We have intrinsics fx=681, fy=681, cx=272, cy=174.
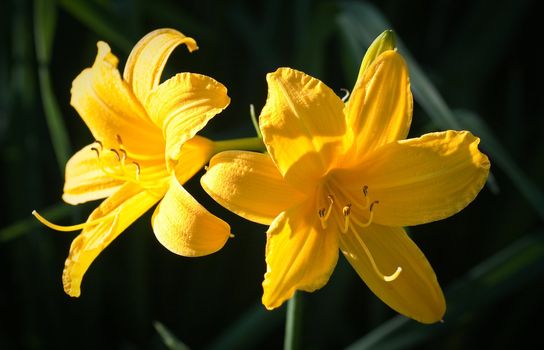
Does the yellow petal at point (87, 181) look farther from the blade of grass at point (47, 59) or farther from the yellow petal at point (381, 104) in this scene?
the yellow petal at point (381, 104)

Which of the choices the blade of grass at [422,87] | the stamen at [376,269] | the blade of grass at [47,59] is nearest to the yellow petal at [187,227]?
the stamen at [376,269]

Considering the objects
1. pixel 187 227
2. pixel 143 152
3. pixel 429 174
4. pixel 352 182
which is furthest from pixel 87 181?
pixel 429 174

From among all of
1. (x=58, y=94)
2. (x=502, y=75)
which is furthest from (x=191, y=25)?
(x=502, y=75)

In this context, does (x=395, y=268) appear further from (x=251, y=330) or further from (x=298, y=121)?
(x=251, y=330)

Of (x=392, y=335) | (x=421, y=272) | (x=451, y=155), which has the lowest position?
(x=392, y=335)

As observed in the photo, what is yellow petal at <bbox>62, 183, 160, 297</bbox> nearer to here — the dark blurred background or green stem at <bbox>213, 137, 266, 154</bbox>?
green stem at <bbox>213, 137, 266, 154</bbox>

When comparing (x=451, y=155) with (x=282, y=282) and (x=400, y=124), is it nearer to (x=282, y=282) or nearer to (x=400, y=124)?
(x=400, y=124)
